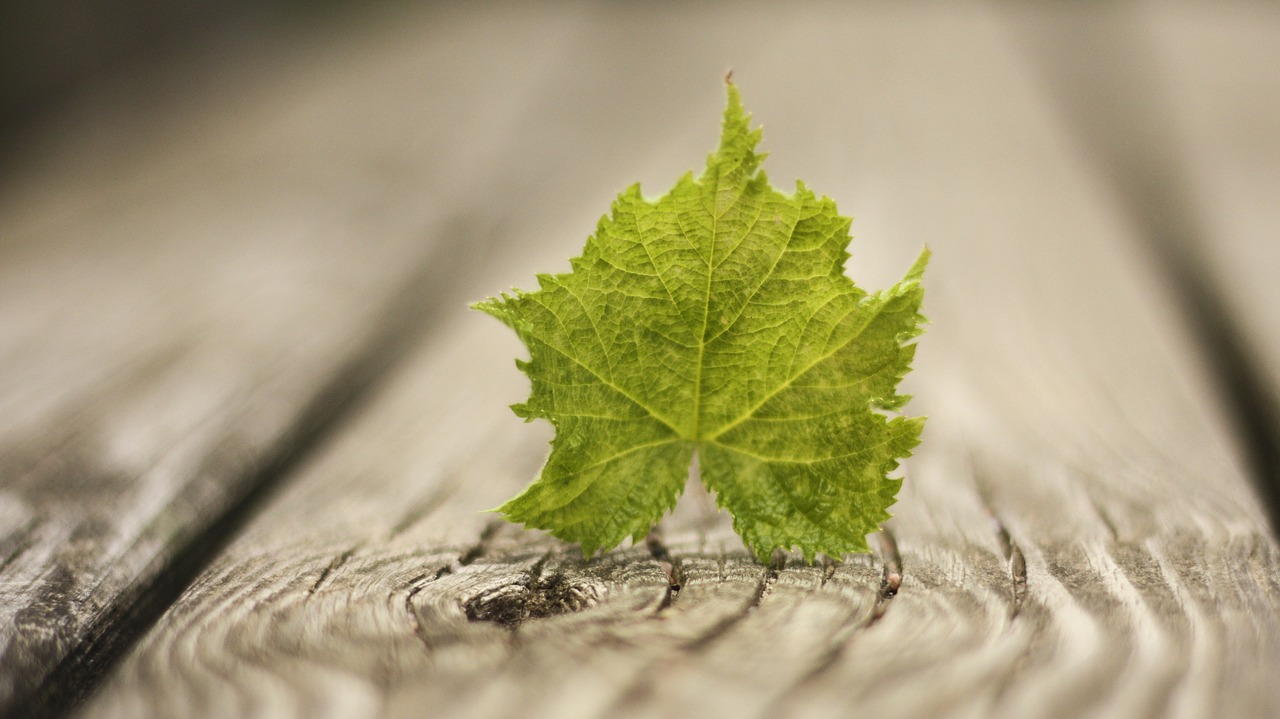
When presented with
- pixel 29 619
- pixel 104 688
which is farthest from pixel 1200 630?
pixel 29 619

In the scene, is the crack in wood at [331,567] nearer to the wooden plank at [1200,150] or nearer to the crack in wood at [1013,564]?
the crack in wood at [1013,564]

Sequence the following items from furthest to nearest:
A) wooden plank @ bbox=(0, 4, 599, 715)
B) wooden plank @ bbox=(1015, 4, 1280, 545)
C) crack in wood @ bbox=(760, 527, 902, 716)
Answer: wooden plank @ bbox=(1015, 4, 1280, 545)
wooden plank @ bbox=(0, 4, 599, 715)
crack in wood @ bbox=(760, 527, 902, 716)

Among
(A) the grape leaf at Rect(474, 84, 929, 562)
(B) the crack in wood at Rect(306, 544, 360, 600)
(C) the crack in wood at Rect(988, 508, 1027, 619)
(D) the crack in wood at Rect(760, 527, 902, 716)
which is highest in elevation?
(A) the grape leaf at Rect(474, 84, 929, 562)

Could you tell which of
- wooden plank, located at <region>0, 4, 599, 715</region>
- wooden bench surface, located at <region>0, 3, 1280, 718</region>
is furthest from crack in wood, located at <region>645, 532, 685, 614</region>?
wooden plank, located at <region>0, 4, 599, 715</region>

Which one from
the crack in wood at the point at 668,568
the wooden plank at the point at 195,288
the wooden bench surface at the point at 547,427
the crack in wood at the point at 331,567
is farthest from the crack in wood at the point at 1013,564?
the wooden plank at the point at 195,288

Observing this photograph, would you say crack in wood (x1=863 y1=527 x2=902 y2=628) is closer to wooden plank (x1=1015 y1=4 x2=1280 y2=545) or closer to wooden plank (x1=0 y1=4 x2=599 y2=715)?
wooden plank (x1=1015 y1=4 x2=1280 y2=545)

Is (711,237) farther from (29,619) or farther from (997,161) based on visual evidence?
(997,161)

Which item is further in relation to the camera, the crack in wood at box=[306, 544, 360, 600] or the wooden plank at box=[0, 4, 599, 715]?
the wooden plank at box=[0, 4, 599, 715]
